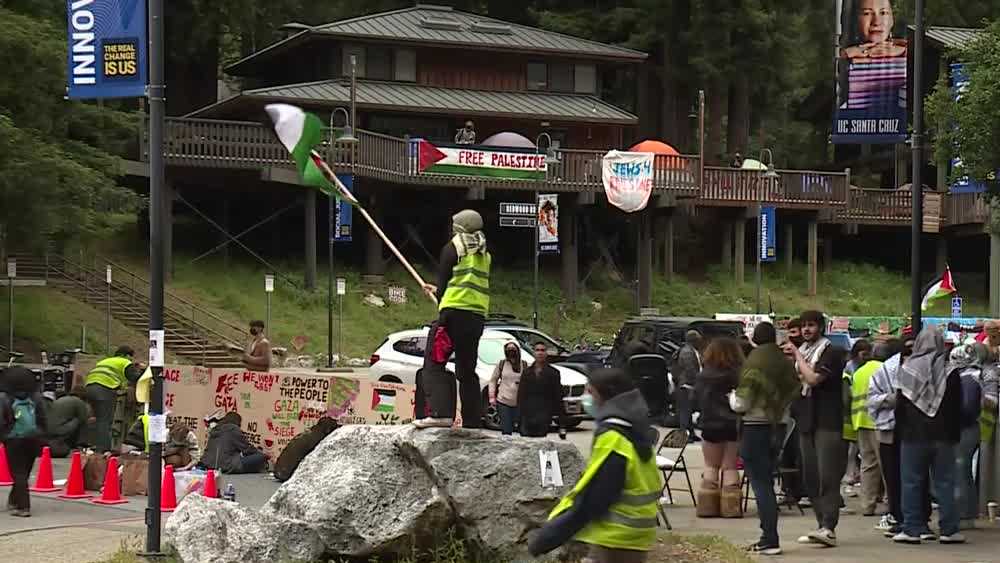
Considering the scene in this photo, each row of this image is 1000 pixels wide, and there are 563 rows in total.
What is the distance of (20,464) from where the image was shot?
589 inches

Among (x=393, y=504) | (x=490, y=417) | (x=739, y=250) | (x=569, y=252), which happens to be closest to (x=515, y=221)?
(x=569, y=252)

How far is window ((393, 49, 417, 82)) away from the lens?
4594cm

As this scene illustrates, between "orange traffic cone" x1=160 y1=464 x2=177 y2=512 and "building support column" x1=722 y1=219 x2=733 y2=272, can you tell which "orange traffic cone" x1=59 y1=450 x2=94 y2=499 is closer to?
"orange traffic cone" x1=160 y1=464 x2=177 y2=512

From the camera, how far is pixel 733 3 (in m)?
48.9

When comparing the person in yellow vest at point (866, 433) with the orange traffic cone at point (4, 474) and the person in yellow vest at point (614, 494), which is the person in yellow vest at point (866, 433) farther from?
the orange traffic cone at point (4, 474)

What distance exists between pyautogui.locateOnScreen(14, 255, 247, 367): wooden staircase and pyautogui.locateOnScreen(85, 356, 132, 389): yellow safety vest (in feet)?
45.8

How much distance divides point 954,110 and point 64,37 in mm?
16966

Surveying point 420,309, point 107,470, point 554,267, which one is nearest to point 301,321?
point 420,309

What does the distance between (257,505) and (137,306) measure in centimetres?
2158

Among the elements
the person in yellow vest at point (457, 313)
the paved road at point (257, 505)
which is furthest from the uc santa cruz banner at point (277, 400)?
the person in yellow vest at point (457, 313)

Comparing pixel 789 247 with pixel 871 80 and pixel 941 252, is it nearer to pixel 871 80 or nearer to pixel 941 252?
pixel 941 252

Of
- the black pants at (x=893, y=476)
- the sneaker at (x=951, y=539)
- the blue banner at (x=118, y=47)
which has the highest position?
the blue banner at (x=118, y=47)

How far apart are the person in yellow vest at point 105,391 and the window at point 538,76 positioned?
99.9ft

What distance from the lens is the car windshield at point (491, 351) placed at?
2398 centimetres
